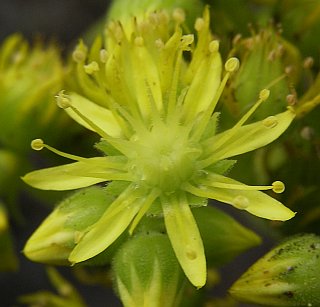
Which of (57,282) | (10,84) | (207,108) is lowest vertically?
(57,282)

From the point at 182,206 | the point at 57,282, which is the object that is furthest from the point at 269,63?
the point at 57,282

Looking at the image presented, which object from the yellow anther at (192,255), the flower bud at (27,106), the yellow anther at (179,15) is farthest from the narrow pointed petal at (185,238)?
the flower bud at (27,106)

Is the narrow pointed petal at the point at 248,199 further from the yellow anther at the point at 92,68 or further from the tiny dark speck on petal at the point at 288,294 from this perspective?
the yellow anther at the point at 92,68

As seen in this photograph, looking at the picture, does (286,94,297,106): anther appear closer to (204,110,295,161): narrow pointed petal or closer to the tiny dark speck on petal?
(204,110,295,161): narrow pointed petal

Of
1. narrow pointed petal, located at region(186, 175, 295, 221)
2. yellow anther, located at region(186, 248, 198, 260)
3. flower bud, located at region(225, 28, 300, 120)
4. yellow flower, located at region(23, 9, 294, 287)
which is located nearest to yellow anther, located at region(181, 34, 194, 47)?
yellow flower, located at region(23, 9, 294, 287)

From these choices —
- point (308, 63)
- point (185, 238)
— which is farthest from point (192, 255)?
point (308, 63)

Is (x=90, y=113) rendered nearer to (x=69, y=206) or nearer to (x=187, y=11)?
(x=69, y=206)
